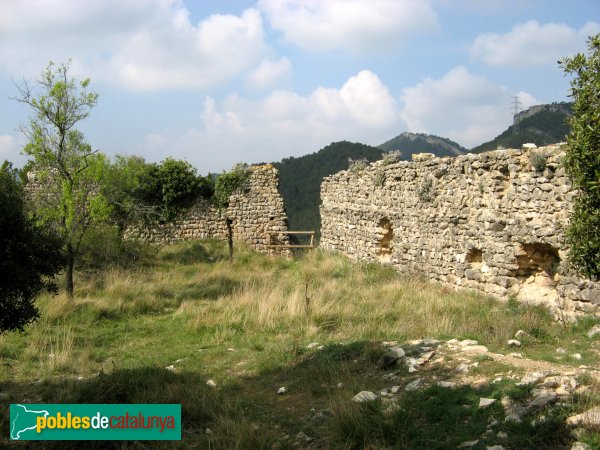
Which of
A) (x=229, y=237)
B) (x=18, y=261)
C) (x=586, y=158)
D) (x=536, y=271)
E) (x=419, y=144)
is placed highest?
(x=419, y=144)

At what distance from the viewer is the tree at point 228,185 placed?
730 inches

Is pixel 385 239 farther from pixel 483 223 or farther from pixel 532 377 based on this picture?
pixel 532 377

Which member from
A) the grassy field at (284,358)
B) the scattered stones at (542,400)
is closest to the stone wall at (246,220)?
the grassy field at (284,358)

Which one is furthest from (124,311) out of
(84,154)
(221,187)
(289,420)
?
(221,187)

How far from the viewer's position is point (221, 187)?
18.6 m

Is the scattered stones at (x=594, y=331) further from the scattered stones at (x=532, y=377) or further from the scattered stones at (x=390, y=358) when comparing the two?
the scattered stones at (x=390, y=358)

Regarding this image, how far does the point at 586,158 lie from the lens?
15.2 ft

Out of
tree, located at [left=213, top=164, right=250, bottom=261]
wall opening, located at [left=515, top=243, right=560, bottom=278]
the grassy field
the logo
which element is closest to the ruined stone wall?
wall opening, located at [left=515, top=243, right=560, bottom=278]

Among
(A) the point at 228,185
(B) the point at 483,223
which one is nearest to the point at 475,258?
(B) the point at 483,223

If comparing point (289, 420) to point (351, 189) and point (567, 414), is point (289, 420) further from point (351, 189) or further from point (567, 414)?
point (351, 189)

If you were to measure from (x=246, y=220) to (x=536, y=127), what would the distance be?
682 inches

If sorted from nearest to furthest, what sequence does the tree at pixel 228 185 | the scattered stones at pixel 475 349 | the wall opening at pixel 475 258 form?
1. the scattered stones at pixel 475 349
2. the wall opening at pixel 475 258
3. the tree at pixel 228 185

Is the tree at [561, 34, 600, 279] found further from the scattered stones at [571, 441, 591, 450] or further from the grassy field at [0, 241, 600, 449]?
the scattered stones at [571, 441, 591, 450]

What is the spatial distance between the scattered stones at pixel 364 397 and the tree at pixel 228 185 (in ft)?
44.9
